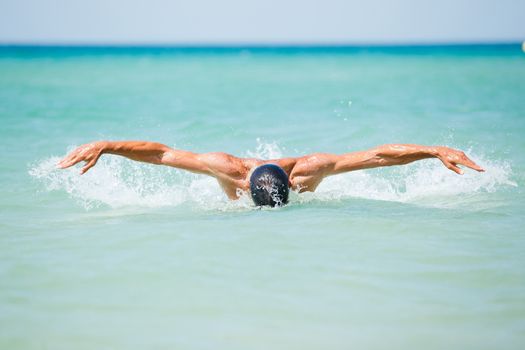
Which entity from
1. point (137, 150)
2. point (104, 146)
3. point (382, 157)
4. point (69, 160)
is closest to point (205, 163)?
point (137, 150)

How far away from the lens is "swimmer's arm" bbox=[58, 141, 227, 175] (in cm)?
639

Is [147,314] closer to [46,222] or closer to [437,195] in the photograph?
[46,222]

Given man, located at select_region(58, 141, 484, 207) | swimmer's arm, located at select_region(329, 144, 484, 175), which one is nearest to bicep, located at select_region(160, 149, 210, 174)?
man, located at select_region(58, 141, 484, 207)

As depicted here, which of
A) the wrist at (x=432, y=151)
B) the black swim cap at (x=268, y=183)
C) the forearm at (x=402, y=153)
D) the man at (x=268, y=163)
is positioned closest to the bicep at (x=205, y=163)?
the man at (x=268, y=163)

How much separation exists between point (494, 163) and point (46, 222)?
6.61m

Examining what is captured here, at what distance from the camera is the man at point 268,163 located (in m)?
6.57

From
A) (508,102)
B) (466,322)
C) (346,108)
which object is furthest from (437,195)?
(508,102)

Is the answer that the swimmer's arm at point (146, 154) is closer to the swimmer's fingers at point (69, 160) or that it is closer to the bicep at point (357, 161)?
the swimmer's fingers at point (69, 160)

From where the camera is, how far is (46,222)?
6.65 metres

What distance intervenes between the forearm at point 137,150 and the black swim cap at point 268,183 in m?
1.04

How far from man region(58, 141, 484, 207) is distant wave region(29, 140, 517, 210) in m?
0.27

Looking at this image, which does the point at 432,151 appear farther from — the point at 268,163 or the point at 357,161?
the point at 268,163

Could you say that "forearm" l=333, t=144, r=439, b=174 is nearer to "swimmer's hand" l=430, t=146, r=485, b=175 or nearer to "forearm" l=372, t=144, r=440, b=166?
"forearm" l=372, t=144, r=440, b=166

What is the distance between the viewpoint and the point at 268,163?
22.4 ft
